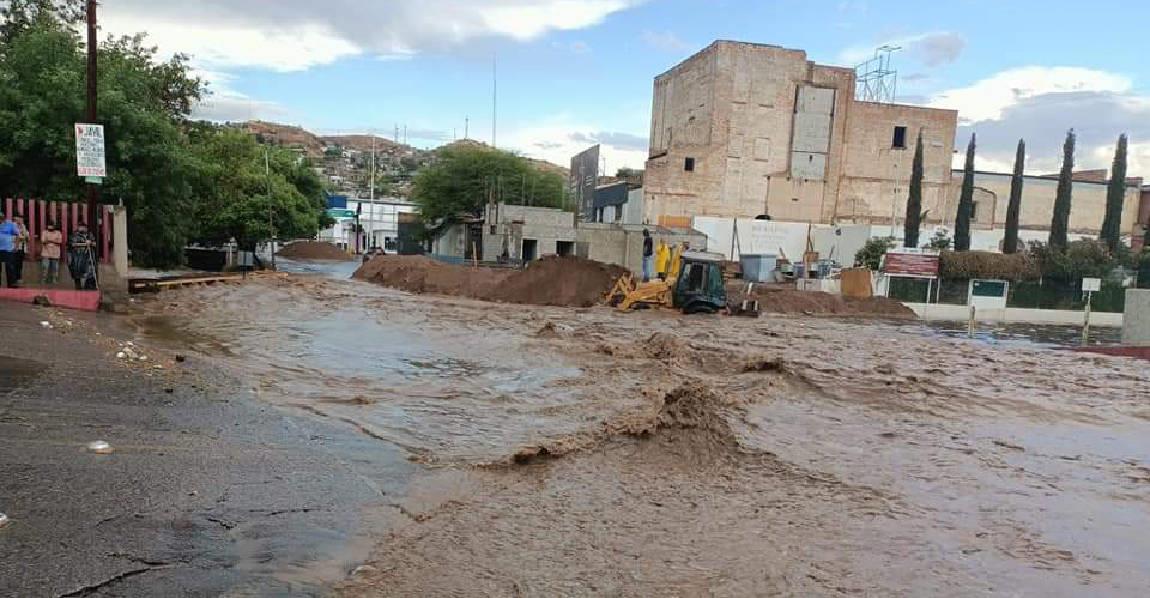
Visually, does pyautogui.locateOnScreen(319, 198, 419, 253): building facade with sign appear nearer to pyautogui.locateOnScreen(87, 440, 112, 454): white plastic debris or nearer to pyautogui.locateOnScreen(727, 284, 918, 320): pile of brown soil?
pyautogui.locateOnScreen(727, 284, 918, 320): pile of brown soil

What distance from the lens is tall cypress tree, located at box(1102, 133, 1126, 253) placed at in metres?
49.8

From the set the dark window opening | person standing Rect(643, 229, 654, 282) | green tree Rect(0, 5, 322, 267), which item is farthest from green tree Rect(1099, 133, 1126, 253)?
green tree Rect(0, 5, 322, 267)

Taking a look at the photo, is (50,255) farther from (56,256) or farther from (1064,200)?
(1064,200)

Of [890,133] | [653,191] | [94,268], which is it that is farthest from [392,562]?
[890,133]

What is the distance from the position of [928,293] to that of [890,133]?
25548 millimetres

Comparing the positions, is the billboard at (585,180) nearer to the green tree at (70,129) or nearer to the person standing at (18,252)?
the green tree at (70,129)

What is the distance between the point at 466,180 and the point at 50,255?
41455 mm

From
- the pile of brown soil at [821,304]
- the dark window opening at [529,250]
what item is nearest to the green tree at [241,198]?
the dark window opening at [529,250]

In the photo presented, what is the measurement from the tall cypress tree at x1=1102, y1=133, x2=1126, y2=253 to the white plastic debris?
5873cm

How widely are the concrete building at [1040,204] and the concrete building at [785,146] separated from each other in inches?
97.5

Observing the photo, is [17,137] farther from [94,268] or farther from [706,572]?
[706,572]

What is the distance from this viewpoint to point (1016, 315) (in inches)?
1515

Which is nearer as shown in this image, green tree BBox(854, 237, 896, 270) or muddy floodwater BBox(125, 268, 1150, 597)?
muddy floodwater BBox(125, 268, 1150, 597)

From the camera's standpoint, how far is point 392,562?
442 cm
